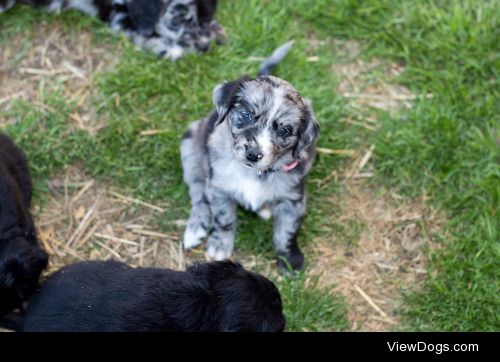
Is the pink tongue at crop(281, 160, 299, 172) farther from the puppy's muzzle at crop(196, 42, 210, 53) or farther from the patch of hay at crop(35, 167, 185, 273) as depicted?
the puppy's muzzle at crop(196, 42, 210, 53)

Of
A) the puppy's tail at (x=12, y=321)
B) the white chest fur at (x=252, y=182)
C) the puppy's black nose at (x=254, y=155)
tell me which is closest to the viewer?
the puppy's black nose at (x=254, y=155)

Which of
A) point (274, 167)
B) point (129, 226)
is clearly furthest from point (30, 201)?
point (274, 167)

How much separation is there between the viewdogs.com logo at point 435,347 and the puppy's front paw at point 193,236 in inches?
72.6

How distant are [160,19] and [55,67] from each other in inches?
45.5

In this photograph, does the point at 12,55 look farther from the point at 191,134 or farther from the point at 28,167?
the point at 191,134

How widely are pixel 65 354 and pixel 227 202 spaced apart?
1.84m

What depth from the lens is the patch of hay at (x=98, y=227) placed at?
19.4 ft

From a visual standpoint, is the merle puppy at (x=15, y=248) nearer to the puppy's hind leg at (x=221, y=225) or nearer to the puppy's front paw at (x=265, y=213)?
the puppy's hind leg at (x=221, y=225)

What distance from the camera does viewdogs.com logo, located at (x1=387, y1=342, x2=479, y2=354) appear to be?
4902mm

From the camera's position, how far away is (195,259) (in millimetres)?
5953

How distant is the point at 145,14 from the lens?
6.86 metres

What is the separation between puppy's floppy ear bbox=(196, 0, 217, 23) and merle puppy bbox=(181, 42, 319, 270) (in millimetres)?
932

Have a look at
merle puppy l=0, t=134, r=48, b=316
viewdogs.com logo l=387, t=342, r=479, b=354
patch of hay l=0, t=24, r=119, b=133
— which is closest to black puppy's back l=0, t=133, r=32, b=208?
merle puppy l=0, t=134, r=48, b=316

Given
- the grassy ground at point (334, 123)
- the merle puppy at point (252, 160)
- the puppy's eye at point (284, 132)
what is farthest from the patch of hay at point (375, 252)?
the puppy's eye at point (284, 132)
